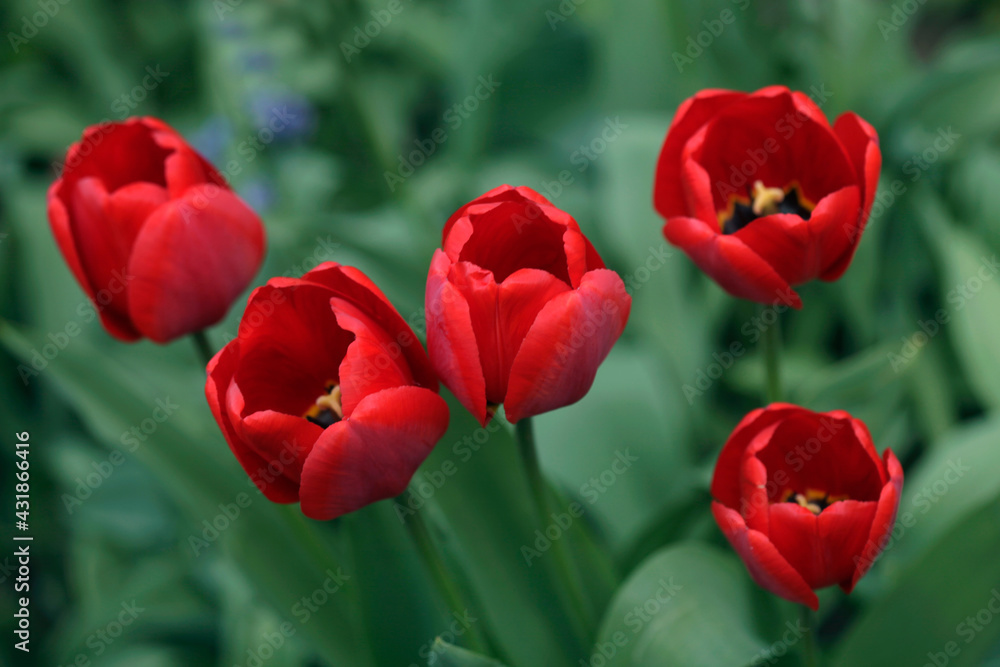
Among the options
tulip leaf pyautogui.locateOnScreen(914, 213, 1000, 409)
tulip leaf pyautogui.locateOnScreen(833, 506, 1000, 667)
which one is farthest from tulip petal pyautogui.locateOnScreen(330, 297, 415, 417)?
tulip leaf pyautogui.locateOnScreen(914, 213, 1000, 409)

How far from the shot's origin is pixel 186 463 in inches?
27.2

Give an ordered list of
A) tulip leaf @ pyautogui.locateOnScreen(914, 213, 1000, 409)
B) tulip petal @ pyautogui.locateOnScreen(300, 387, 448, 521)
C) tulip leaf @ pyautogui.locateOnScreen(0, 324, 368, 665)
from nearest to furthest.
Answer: tulip petal @ pyautogui.locateOnScreen(300, 387, 448, 521), tulip leaf @ pyautogui.locateOnScreen(0, 324, 368, 665), tulip leaf @ pyautogui.locateOnScreen(914, 213, 1000, 409)

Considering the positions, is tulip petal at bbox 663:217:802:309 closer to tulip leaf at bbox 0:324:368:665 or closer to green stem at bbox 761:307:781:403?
green stem at bbox 761:307:781:403

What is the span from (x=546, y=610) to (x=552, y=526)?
14 centimetres

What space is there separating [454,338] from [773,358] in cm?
27

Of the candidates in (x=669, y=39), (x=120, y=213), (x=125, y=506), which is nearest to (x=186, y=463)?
(x=120, y=213)

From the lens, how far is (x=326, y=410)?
54 centimetres

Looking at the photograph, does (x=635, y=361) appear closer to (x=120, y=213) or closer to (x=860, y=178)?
(x=860, y=178)

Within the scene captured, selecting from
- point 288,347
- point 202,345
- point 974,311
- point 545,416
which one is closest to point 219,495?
point 202,345

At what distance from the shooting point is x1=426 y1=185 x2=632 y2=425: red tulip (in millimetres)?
432

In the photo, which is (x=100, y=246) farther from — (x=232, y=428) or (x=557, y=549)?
(x=557, y=549)

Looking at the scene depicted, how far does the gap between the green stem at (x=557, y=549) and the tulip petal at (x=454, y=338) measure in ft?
0.19

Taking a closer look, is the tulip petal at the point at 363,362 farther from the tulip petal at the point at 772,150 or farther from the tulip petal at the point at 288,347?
the tulip petal at the point at 772,150

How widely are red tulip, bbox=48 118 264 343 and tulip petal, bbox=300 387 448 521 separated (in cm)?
20
